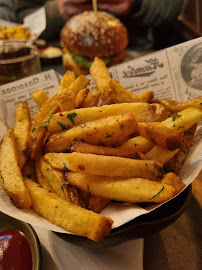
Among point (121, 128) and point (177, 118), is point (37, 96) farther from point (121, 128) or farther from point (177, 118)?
point (177, 118)

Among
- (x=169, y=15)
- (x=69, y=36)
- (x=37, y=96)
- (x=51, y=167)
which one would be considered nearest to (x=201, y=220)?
(x=51, y=167)

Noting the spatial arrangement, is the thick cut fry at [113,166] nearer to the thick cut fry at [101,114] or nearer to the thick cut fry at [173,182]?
the thick cut fry at [173,182]

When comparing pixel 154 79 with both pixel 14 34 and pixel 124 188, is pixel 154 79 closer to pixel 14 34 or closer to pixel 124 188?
pixel 124 188

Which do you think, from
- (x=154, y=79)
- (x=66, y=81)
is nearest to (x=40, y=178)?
(x=66, y=81)

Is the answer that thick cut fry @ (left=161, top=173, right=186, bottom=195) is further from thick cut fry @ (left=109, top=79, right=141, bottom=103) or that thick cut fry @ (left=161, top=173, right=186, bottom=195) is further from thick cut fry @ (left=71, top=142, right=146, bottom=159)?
thick cut fry @ (left=109, top=79, right=141, bottom=103)

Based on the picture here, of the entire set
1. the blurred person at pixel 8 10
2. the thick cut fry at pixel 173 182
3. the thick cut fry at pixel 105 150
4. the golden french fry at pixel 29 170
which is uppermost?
the blurred person at pixel 8 10

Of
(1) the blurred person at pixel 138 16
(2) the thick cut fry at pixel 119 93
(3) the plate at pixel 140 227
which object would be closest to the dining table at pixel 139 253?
(3) the plate at pixel 140 227
